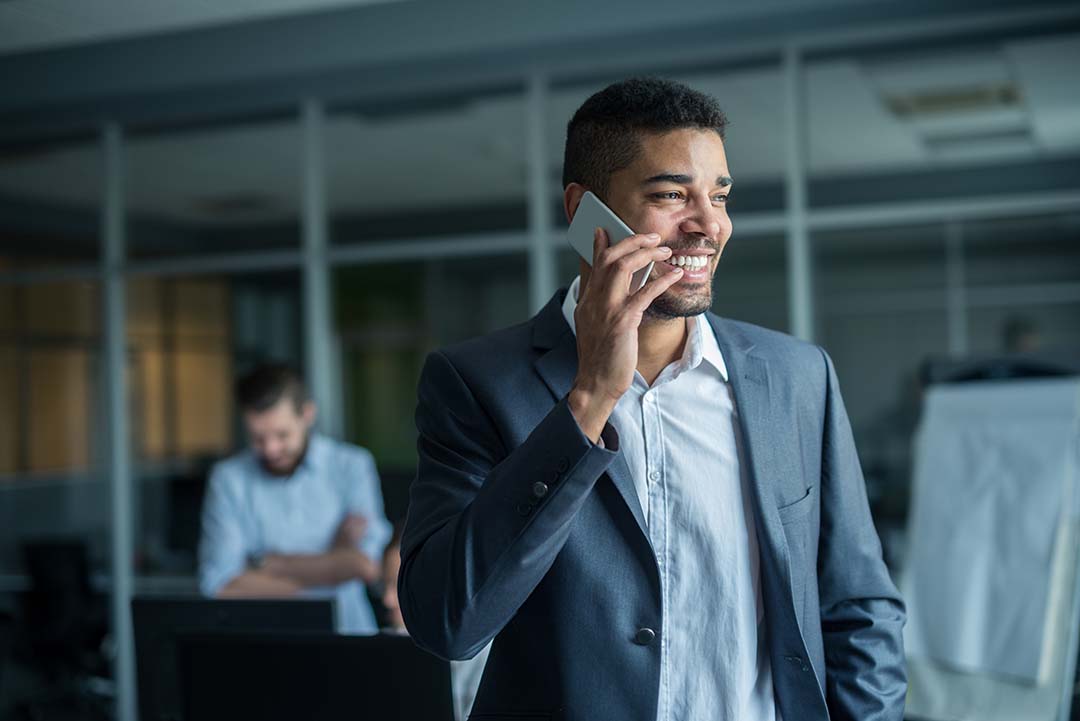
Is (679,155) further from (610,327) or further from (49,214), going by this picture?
(49,214)

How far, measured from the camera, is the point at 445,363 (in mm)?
1489

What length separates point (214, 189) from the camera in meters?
8.90

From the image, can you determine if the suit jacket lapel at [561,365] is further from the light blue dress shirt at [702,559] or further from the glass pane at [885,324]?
the glass pane at [885,324]

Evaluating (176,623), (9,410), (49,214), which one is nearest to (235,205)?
(49,214)

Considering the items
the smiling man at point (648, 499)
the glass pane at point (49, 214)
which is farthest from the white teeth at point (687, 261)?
the glass pane at point (49, 214)

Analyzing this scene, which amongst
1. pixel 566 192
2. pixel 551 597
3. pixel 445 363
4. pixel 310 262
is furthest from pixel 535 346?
pixel 310 262

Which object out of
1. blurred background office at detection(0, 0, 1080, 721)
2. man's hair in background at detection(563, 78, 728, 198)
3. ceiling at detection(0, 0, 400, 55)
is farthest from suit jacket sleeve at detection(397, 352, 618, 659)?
ceiling at detection(0, 0, 400, 55)

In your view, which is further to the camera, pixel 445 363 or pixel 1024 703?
pixel 1024 703

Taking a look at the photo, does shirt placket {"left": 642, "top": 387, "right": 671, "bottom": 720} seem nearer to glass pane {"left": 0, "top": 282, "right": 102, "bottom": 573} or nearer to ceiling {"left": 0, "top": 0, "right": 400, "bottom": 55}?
ceiling {"left": 0, "top": 0, "right": 400, "bottom": 55}

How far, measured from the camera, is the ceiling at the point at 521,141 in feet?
18.5

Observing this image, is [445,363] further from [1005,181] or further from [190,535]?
[1005,181]

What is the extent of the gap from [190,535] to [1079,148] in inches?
233

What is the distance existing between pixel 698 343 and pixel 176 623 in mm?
1340

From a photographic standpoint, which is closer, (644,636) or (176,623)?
(644,636)
